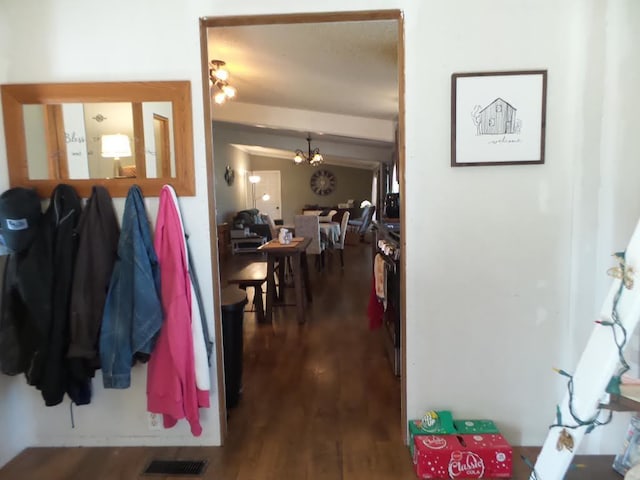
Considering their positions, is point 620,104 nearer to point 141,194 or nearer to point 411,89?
point 411,89

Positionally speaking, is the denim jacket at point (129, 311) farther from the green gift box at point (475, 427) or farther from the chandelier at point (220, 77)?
the chandelier at point (220, 77)

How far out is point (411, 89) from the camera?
1.80 m

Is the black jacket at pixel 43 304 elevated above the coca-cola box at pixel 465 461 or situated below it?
above

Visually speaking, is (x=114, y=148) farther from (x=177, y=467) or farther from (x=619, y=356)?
(x=619, y=356)

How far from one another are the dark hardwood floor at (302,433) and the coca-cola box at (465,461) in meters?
0.09

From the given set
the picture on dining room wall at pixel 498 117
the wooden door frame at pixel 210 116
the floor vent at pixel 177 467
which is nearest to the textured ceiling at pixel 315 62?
the wooden door frame at pixel 210 116

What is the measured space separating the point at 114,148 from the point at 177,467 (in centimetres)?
151

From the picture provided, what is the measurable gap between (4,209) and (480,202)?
206 centimetres

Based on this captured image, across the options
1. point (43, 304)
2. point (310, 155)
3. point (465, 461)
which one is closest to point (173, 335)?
point (43, 304)

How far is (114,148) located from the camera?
189 centimetres

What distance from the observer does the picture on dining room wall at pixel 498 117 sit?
1755mm

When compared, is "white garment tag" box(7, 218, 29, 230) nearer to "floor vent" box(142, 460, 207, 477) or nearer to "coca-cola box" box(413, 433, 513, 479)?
"floor vent" box(142, 460, 207, 477)

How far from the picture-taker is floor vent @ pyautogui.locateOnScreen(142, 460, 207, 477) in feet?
5.82

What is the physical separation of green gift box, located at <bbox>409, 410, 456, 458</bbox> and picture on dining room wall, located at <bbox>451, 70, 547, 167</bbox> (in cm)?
117
